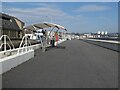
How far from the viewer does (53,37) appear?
1564 inches

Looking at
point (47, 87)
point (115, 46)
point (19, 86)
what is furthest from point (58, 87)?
point (115, 46)

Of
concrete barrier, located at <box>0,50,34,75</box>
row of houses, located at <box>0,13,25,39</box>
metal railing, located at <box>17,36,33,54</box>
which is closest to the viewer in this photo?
concrete barrier, located at <box>0,50,34,75</box>

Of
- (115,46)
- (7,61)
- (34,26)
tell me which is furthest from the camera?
(34,26)

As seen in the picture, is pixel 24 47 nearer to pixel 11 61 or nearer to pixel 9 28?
pixel 11 61

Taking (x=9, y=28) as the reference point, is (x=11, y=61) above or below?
below

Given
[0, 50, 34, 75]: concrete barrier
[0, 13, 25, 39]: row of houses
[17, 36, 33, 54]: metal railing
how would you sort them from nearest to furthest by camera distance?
[0, 50, 34, 75]: concrete barrier → [17, 36, 33, 54]: metal railing → [0, 13, 25, 39]: row of houses

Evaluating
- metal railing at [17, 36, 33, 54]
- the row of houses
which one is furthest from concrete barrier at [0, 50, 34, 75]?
the row of houses

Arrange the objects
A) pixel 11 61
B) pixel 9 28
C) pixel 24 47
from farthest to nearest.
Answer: pixel 9 28
pixel 24 47
pixel 11 61

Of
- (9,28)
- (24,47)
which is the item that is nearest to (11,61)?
(24,47)

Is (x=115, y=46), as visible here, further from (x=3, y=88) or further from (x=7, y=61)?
(x=3, y=88)

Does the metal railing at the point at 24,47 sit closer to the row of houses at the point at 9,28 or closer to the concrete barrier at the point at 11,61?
the concrete barrier at the point at 11,61

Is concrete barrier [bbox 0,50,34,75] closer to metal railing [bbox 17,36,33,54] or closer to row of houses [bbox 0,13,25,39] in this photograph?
metal railing [bbox 17,36,33,54]

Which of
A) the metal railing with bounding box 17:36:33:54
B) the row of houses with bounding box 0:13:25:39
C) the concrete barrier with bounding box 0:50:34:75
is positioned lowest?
the concrete barrier with bounding box 0:50:34:75

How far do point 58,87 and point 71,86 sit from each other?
0.45 meters
